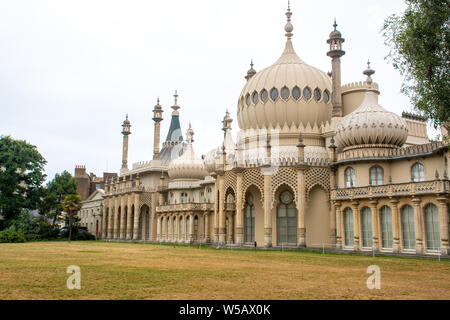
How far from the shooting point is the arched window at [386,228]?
3105 centimetres

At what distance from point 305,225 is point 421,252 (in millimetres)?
11357

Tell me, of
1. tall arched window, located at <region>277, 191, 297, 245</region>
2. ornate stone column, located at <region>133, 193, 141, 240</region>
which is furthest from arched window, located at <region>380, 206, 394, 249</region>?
ornate stone column, located at <region>133, 193, 141, 240</region>

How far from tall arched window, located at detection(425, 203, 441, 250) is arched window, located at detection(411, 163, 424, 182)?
11.5 ft

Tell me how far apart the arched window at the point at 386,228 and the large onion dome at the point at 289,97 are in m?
12.8

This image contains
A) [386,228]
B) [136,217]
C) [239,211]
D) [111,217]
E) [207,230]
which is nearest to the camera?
[386,228]

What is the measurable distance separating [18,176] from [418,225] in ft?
147

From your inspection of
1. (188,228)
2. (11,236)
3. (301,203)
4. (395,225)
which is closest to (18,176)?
(11,236)

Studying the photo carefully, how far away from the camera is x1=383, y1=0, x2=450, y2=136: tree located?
17.9 m

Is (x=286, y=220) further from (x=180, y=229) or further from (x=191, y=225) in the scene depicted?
(x=180, y=229)

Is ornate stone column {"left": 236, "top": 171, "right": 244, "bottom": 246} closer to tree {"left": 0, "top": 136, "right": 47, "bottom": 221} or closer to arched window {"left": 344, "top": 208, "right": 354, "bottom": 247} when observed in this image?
arched window {"left": 344, "top": 208, "right": 354, "bottom": 247}

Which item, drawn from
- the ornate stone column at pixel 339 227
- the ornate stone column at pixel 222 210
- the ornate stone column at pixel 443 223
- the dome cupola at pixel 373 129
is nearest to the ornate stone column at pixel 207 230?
the ornate stone column at pixel 222 210

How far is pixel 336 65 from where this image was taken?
42.8m

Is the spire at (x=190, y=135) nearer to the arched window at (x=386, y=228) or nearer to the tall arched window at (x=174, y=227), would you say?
the tall arched window at (x=174, y=227)
